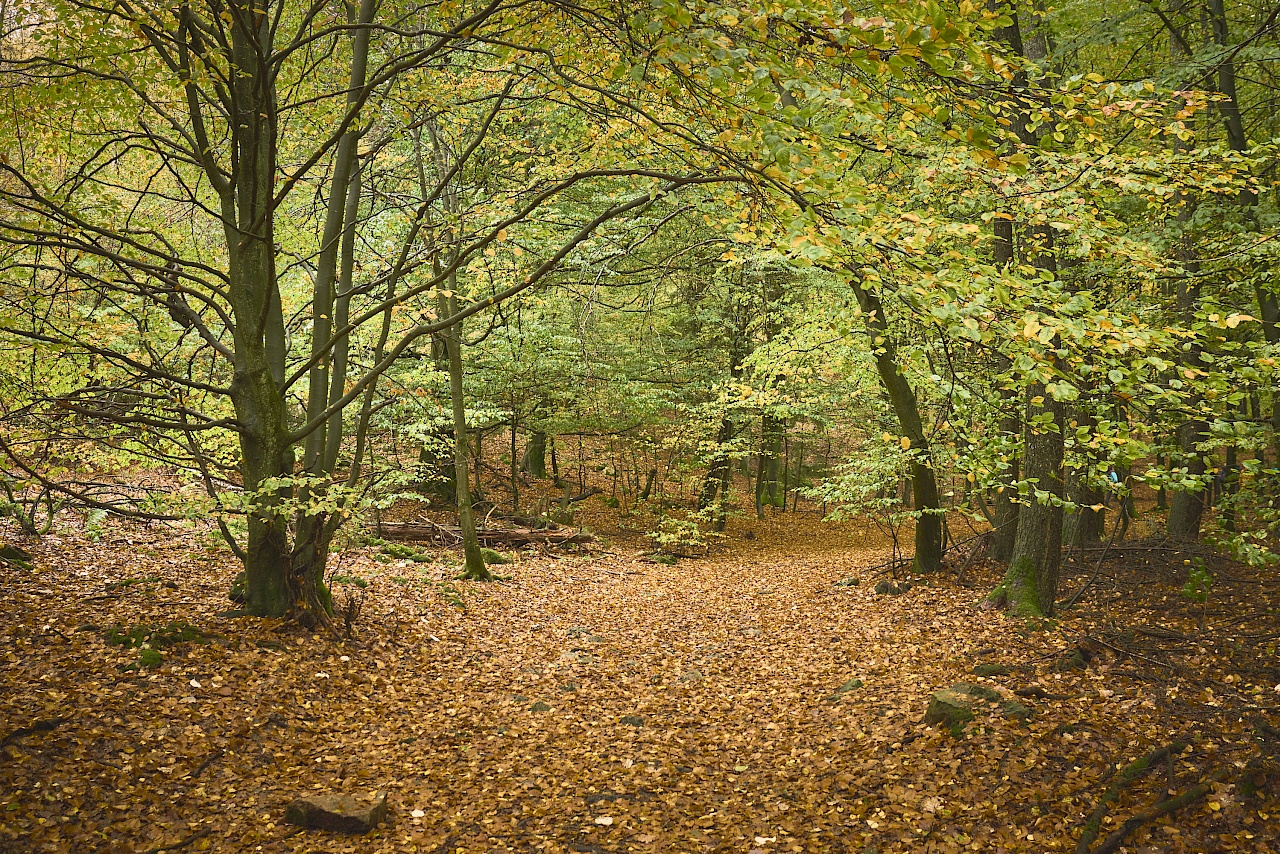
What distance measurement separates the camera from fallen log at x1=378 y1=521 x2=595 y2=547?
47.7 ft

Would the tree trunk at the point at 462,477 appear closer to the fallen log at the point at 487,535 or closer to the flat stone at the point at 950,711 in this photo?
the fallen log at the point at 487,535

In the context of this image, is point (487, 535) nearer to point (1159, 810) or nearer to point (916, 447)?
point (916, 447)

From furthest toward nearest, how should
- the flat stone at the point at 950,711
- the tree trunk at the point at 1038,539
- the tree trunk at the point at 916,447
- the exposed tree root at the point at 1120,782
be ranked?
the tree trunk at the point at 916,447
the tree trunk at the point at 1038,539
the flat stone at the point at 950,711
the exposed tree root at the point at 1120,782

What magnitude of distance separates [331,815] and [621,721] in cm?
288

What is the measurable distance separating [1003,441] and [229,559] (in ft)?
29.9

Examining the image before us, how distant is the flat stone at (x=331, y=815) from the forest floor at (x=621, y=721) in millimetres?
87

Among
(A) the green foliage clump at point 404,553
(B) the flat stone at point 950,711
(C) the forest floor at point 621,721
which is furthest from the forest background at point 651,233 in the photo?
(B) the flat stone at point 950,711

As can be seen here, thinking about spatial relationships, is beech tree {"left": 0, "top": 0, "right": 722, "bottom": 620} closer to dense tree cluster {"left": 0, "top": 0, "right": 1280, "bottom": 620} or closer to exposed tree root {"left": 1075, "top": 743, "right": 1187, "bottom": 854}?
dense tree cluster {"left": 0, "top": 0, "right": 1280, "bottom": 620}

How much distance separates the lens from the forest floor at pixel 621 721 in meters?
4.38

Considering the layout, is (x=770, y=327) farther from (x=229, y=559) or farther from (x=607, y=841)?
(x=607, y=841)

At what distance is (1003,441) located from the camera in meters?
5.65

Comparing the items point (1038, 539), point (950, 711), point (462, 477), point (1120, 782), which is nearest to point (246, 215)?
point (462, 477)

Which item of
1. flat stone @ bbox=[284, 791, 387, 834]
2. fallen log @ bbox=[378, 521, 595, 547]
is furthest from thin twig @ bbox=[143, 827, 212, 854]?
fallen log @ bbox=[378, 521, 595, 547]

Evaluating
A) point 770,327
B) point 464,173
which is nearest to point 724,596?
point 770,327
